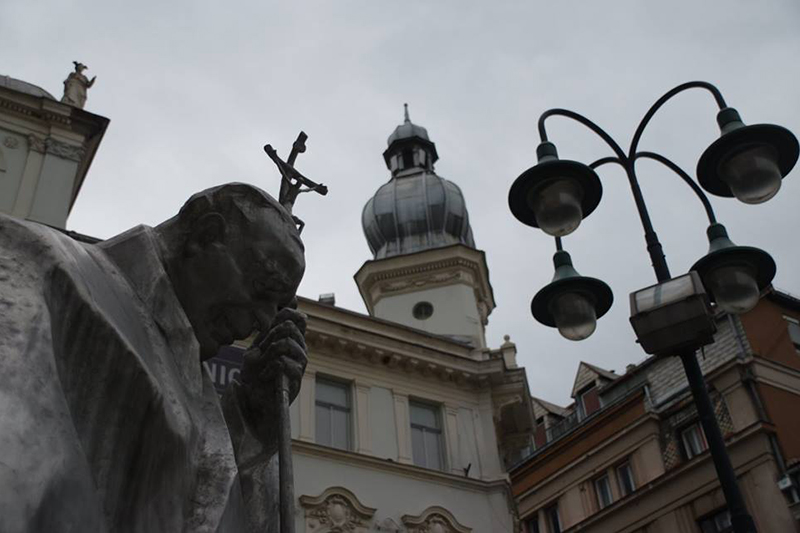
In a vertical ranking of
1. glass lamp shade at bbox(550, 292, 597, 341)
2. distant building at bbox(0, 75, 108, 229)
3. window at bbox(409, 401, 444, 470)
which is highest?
distant building at bbox(0, 75, 108, 229)

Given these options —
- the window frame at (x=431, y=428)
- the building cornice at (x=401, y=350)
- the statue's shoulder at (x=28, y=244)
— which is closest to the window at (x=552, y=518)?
the building cornice at (x=401, y=350)

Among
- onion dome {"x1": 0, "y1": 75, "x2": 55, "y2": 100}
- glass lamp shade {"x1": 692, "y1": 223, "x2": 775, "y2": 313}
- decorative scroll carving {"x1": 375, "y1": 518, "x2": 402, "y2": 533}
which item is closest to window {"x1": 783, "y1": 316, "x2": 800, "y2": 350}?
decorative scroll carving {"x1": 375, "y1": 518, "x2": 402, "y2": 533}

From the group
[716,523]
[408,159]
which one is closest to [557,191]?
[716,523]

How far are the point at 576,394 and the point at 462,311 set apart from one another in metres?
7.32

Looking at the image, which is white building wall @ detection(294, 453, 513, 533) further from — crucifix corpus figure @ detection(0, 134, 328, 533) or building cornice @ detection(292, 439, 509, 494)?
crucifix corpus figure @ detection(0, 134, 328, 533)

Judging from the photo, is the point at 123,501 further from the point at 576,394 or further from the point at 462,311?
the point at 576,394

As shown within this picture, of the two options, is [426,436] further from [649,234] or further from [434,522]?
[649,234]

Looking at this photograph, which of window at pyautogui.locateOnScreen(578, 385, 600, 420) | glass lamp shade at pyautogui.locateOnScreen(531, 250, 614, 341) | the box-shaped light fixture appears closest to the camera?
the box-shaped light fixture

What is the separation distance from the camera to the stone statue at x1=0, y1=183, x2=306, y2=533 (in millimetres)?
1505

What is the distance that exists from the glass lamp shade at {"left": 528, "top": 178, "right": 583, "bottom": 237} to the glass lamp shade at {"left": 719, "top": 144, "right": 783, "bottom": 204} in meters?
1.21

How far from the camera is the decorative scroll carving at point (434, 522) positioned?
20625 millimetres

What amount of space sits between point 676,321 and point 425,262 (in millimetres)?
27424

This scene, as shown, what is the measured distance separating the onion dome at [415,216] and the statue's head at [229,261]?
3200 centimetres

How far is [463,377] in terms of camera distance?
78.7ft
